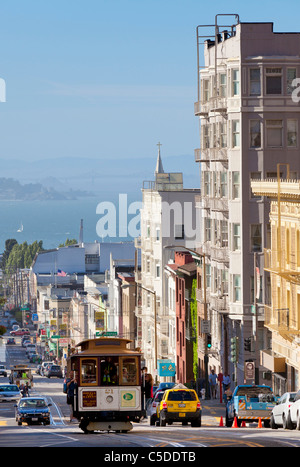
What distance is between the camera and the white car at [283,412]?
42750mm

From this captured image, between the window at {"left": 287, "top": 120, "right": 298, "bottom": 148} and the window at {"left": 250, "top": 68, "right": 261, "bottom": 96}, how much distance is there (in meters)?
2.81

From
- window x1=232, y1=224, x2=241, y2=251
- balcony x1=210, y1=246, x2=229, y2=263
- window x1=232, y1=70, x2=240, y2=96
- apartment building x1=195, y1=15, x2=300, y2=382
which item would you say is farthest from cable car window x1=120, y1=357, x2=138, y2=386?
balcony x1=210, y1=246, x2=229, y2=263

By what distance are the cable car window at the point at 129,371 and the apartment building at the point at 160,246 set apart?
67.6 meters

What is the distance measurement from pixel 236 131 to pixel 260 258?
8383 millimetres

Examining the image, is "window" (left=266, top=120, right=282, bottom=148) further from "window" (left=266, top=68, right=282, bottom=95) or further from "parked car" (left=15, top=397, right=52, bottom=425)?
"parked car" (left=15, top=397, right=52, bottom=425)

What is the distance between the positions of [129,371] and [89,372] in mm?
1384

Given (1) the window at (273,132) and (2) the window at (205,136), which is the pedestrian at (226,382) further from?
(2) the window at (205,136)

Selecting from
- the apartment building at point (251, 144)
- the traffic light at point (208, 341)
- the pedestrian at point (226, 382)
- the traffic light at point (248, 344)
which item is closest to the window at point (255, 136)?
the apartment building at point (251, 144)

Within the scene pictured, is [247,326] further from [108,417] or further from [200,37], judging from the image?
[108,417]

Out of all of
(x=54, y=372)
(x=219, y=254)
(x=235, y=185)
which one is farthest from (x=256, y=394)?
(x=54, y=372)

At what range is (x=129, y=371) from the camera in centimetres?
4241

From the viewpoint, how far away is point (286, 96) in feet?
253
